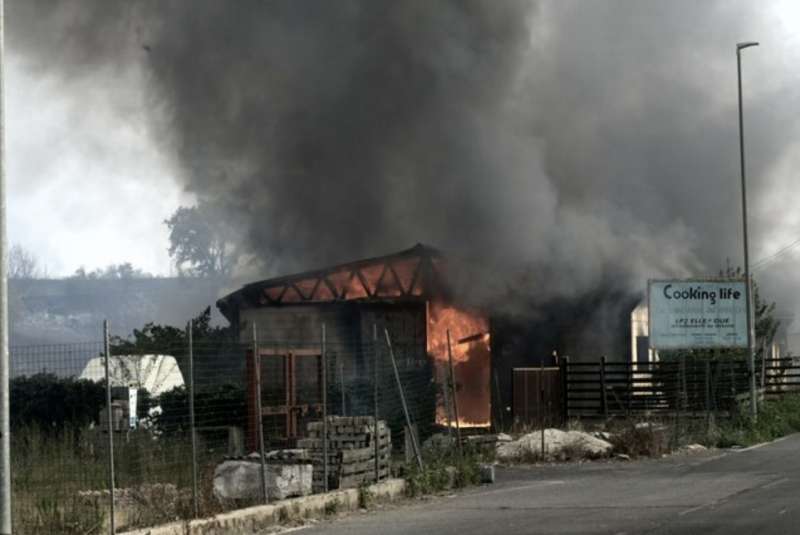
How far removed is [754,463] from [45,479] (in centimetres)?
1275

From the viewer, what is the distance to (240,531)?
13.9m

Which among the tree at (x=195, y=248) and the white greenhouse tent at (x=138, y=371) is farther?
the tree at (x=195, y=248)

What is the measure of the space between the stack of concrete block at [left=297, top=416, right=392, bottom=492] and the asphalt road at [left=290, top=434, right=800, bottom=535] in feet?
2.80

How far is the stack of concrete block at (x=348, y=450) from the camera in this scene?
16797mm

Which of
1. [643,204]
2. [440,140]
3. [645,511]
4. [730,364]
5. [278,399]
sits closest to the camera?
[645,511]

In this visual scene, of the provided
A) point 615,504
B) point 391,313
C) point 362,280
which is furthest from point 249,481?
point 362,280

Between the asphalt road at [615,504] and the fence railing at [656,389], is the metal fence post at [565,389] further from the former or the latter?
the asphalt road at [615,504]

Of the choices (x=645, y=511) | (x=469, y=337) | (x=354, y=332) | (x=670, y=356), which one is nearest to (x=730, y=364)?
(x=670, y=356)

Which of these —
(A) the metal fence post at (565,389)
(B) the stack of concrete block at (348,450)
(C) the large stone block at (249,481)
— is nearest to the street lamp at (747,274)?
(A) the metal fence post at (565,389)

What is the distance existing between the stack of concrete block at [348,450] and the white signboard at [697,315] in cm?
1675

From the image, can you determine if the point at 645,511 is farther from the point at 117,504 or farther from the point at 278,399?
the point at 278,399

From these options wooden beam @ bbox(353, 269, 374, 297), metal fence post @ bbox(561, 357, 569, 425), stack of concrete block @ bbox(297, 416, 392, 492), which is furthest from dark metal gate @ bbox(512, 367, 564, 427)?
stack of concrete block @ bbox(297, 416, 392, 492)

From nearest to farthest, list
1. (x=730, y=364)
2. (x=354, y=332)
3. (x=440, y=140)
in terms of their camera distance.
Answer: (x=730, y=364) < (x=354, y=332) < (x=440, y=140)

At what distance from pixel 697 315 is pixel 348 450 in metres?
18.4
